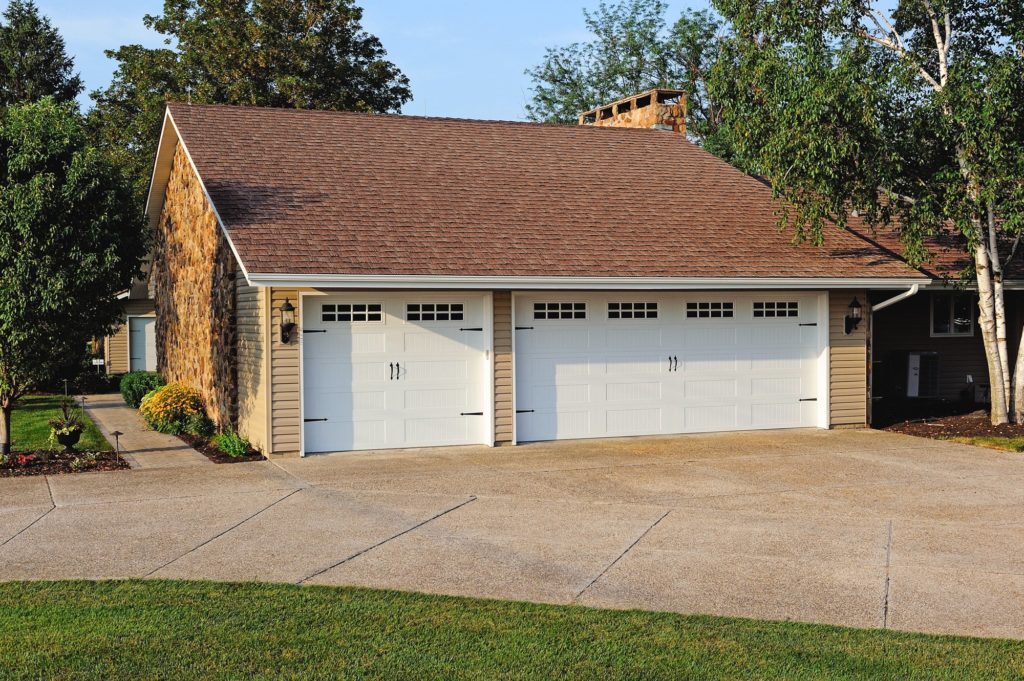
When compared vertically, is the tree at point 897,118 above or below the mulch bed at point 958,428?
above

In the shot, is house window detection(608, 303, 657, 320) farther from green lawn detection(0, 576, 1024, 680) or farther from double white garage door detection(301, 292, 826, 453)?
green lawn detection(0, 576, 1024, 680)

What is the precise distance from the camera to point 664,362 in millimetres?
15438

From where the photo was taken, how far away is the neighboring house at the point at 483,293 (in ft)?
44.8

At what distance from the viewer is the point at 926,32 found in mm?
15992

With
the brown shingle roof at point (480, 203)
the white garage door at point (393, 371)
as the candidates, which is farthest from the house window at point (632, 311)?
the white garage door at point (393, 371)

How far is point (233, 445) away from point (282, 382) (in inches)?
48.5

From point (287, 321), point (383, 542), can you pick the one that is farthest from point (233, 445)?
point (383, 542)

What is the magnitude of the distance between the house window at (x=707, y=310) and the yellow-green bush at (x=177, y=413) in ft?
24.8

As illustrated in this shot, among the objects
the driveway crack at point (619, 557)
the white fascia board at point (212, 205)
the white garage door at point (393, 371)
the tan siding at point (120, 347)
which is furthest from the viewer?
the tan siding at point (120, 347)

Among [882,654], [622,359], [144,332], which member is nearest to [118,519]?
[882,654]

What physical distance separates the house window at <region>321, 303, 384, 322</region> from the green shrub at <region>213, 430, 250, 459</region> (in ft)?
6.56

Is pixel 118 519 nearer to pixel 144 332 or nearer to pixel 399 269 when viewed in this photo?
pixel 399 269

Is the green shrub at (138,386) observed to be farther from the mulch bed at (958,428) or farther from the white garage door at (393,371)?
the mulch bed at (958,428)

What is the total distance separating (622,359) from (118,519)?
25.4ft
